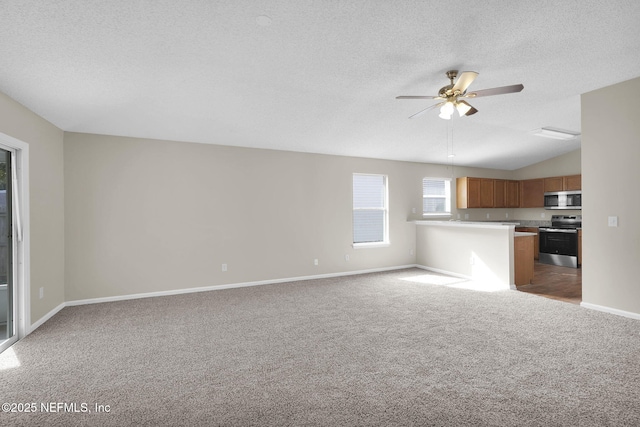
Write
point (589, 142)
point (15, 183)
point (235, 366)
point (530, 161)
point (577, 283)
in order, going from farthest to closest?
point (530, 161), point (577, 283), point (589, 142), point (15, 183), point (235, 366)

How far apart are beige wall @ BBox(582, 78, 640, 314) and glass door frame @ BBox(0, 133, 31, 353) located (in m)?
6.46

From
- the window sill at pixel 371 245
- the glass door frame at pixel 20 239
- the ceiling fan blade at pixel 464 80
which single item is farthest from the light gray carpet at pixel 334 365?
the ceiling fan blade at pixel 464 80

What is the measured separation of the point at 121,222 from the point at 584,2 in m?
5.56

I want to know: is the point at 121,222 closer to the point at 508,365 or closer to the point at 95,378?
the point at 95,378

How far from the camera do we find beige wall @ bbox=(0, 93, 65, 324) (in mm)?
3154

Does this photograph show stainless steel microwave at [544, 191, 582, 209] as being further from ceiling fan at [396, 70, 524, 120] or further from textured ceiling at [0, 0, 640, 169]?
ceiling fan at [396, 70, 524, 120]

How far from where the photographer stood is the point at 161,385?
220 centimetres

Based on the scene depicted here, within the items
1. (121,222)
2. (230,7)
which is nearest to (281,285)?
(121,222)

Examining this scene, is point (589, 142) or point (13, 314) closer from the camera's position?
point (13, 314)

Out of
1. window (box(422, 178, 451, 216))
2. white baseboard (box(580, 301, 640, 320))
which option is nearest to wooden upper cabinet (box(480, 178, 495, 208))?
window (box(422, 178, 451, 216))

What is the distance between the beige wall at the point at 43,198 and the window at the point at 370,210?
185 inches

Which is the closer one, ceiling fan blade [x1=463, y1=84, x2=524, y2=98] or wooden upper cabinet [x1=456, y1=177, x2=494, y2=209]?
ceiling fan blade [x1=463, y1=84, x2=524, y2=98]

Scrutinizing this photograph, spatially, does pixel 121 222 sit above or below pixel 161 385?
above

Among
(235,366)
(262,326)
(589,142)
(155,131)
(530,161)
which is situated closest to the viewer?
(235,366)
